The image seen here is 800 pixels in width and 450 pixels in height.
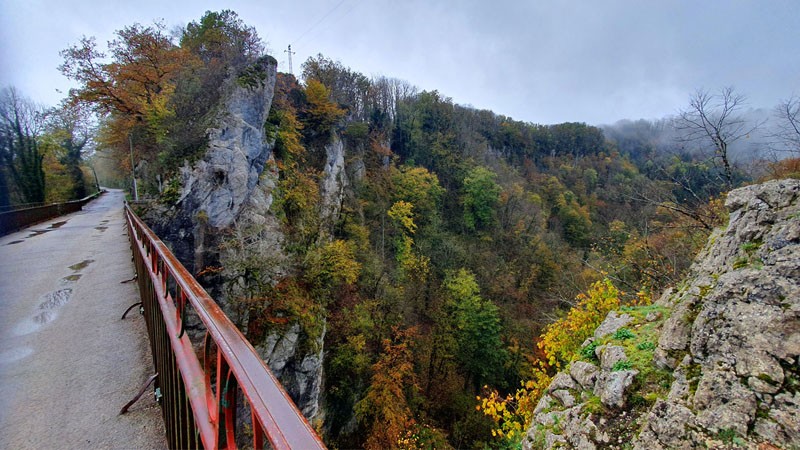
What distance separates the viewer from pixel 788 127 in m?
6.69

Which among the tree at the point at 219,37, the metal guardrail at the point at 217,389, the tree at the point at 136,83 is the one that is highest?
the tree at the point at 219,37

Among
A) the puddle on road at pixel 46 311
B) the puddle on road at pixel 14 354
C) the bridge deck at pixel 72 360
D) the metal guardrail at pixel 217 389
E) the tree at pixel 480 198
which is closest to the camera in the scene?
the metal guardrail at pixel 217 389

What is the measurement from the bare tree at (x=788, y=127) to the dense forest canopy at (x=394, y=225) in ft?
0.18

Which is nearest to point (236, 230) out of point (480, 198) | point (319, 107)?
point (319, 107)

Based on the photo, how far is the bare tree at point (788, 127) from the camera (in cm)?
648

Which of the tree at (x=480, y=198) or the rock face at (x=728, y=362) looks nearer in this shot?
the rock face at (x=728, y=362)

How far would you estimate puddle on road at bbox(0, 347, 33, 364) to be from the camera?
285 cm

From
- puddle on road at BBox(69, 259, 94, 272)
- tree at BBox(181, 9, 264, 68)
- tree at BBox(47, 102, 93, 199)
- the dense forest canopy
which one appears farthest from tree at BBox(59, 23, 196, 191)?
tree at BBox(47, 102, 93, 199)

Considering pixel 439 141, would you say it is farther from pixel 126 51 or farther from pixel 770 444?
pixel 770 444

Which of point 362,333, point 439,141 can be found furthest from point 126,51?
point 439,141

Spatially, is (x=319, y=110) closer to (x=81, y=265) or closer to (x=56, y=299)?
(x=81, y=265)

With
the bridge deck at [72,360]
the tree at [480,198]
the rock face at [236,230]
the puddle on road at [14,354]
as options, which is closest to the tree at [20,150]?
the rock face at [236,230]

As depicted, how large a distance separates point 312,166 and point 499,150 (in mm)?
39583

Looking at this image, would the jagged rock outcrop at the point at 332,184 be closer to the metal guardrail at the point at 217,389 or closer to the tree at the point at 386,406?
the tree at the point at 386,406
